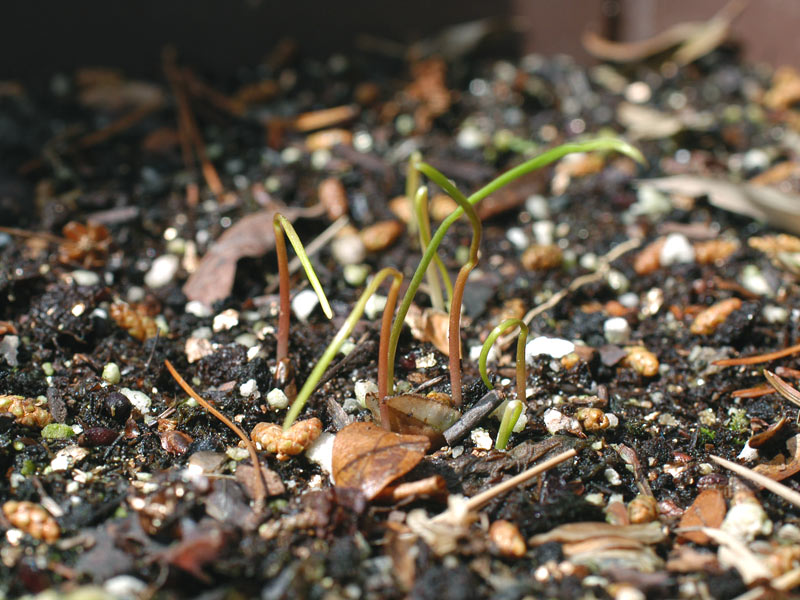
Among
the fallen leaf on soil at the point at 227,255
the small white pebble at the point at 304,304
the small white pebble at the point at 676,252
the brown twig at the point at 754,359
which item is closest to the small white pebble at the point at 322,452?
the small white pebble at the point at 304,304

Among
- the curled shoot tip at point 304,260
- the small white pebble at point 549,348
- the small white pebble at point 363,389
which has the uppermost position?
the curled shoot tip at point 304,260

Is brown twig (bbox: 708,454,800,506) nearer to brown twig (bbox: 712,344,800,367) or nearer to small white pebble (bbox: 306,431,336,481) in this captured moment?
brown twig (bbox: 712,344,800,367)

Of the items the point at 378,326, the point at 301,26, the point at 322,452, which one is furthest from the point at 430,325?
the point at 301,26

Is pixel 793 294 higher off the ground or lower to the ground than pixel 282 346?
lower

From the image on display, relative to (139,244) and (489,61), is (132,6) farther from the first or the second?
(489,61)

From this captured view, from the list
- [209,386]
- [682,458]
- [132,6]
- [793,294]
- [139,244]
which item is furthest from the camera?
[132,6]

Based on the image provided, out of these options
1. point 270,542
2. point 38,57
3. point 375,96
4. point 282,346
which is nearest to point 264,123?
point 375,96

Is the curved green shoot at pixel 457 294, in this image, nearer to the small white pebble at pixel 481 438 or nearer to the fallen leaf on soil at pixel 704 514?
the small white pebble at pixel 481 438
